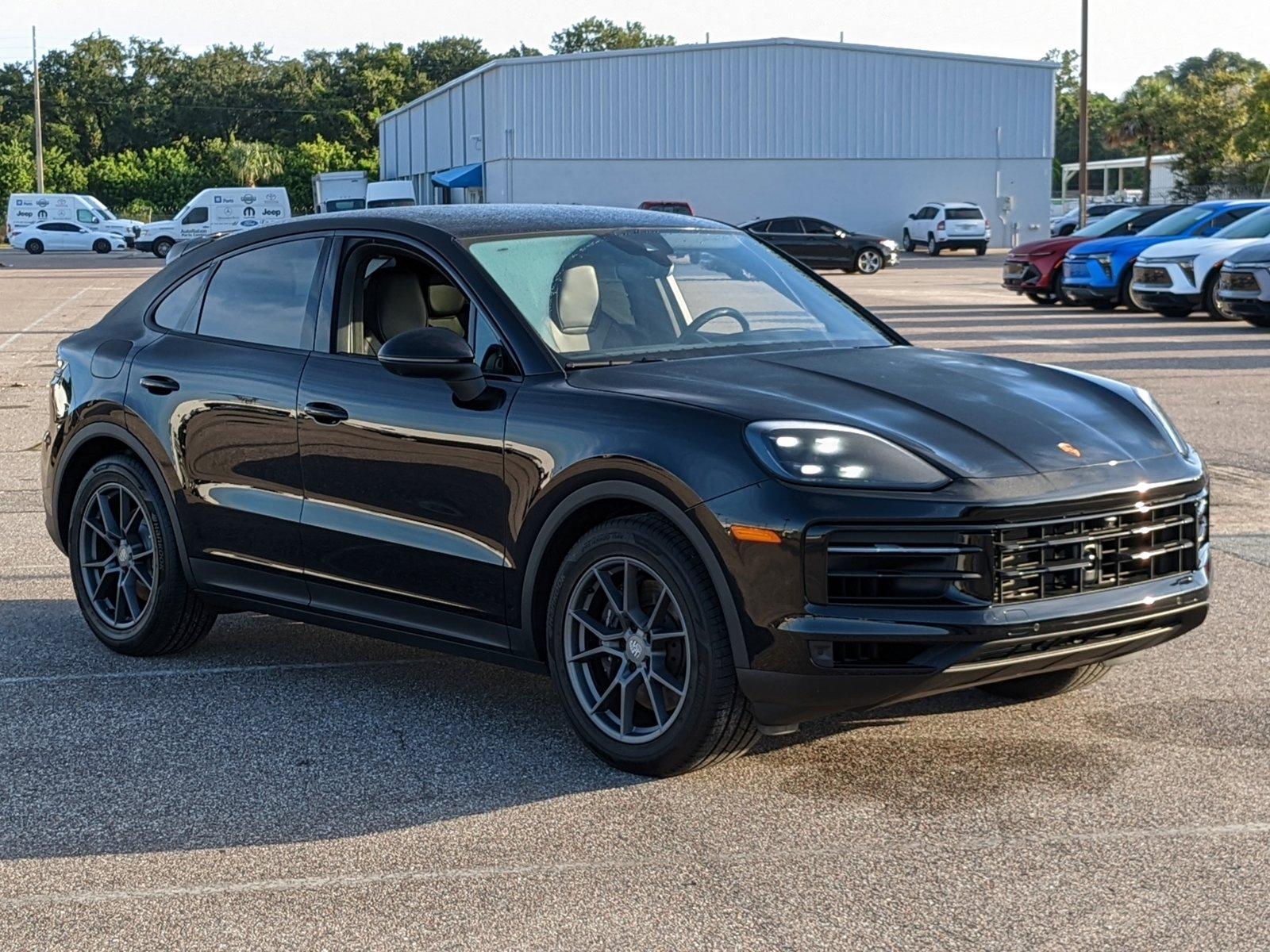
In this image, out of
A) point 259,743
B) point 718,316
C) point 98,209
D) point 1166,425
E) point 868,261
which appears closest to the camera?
point 1166,425

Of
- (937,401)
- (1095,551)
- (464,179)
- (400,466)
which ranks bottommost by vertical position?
(1095,551)

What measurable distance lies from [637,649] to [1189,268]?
821 inches

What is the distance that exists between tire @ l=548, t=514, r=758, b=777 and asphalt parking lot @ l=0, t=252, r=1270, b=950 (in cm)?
12

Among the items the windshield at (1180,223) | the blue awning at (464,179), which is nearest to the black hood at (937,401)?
the windshield at (1180,223)

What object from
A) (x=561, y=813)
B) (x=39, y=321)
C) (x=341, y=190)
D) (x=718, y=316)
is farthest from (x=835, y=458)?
(x=341, y=190)

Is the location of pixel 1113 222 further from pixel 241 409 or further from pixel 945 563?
pixel 945 563

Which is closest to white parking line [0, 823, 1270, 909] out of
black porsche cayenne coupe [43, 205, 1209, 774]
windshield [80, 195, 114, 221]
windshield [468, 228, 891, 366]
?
black porsche cayenne coupe [43, 205, 1209, 774]

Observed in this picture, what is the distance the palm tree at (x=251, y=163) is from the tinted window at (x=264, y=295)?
88.8 meters

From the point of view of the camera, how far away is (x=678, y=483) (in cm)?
481

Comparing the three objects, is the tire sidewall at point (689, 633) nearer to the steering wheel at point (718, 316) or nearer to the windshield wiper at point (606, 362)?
the windshield wiper at point (606, 362)

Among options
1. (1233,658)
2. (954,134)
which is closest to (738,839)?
(1233,658)

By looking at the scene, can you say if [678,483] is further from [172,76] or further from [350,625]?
[172,76]

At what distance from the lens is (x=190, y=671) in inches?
255

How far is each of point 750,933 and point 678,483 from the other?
1336 millimetres
